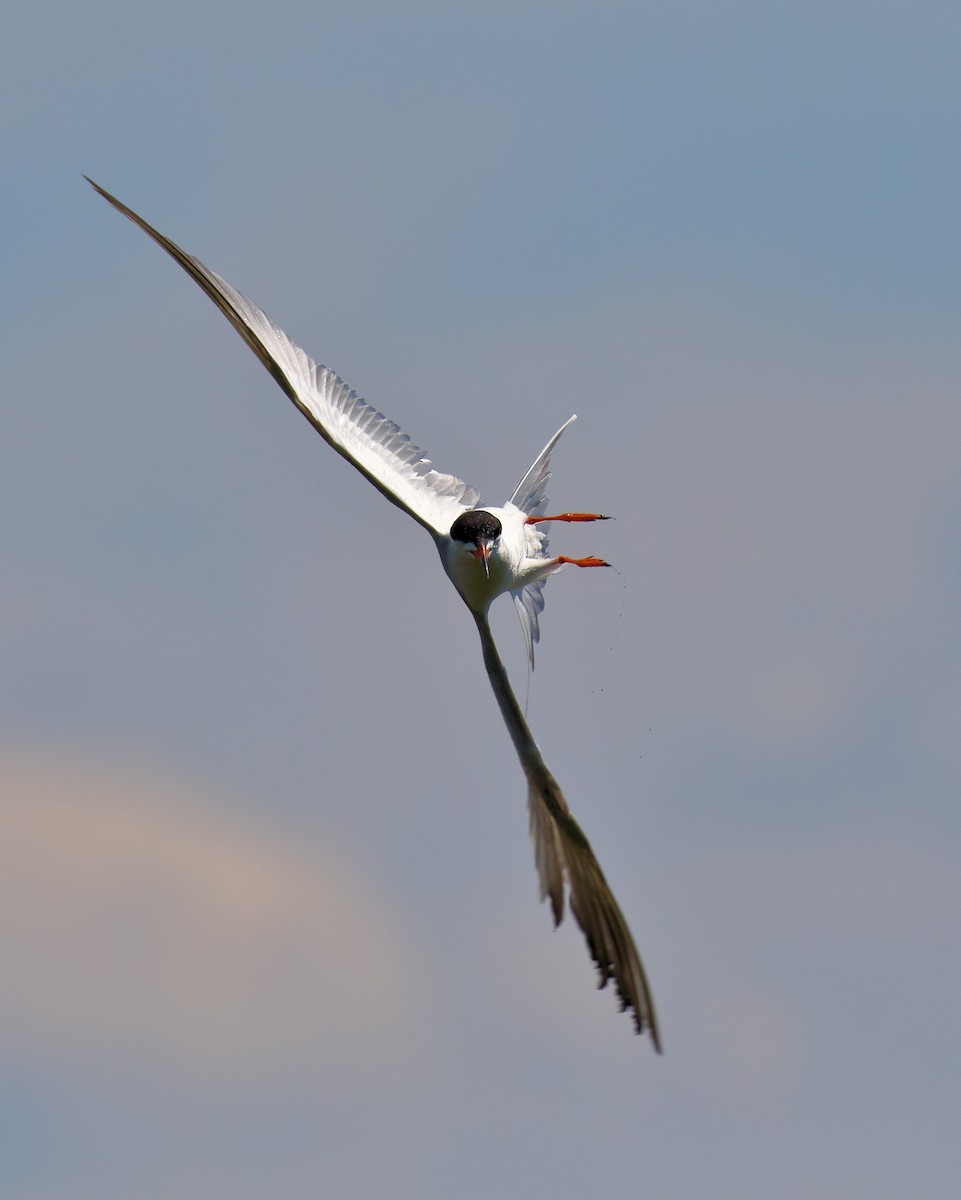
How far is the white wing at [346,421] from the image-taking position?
A: 1706 centimetres

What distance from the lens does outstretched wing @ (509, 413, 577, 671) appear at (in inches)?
715

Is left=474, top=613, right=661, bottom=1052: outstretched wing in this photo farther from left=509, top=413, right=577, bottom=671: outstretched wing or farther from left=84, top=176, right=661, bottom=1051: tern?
left=509, top=413, right=577, bottom=671: outstretched wing

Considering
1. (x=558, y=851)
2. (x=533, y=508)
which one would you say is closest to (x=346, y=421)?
(x=533, y=508)

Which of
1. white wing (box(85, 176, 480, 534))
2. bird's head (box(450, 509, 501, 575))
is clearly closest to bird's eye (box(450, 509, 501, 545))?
bird's head (box(450, 509, 501, 575))

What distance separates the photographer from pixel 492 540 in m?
16.6

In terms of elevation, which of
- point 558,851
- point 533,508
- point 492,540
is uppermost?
point 533,508

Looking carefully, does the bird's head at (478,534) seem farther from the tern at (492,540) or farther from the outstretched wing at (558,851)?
the outstretched wing at (558,851)

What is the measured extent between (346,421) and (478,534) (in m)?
2.12

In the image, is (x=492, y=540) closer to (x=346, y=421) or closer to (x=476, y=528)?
(x=476, y=528)

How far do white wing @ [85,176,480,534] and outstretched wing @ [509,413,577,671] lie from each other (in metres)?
0.47

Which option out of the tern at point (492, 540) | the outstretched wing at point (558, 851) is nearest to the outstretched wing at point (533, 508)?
the tern at point (492, 540)

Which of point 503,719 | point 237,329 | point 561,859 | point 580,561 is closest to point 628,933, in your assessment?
point 561,859

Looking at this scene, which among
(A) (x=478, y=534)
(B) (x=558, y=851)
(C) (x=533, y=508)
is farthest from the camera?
(C) (x=533, y=508)

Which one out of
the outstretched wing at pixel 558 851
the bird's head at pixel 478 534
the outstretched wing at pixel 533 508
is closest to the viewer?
the bird's head at pixel 478 534
